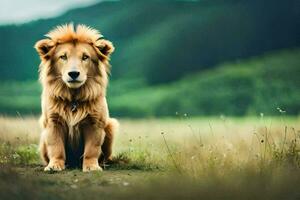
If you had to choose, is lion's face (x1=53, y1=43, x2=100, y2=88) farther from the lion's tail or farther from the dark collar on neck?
the lion's tail

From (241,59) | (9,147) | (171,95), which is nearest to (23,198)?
(9,147)

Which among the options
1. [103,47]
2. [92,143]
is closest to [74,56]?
[103,47]

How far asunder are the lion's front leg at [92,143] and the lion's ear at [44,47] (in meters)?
0.79

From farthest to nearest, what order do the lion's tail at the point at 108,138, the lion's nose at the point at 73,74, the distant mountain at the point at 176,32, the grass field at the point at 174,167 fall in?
the distant mountain at the point at 176,32 < the lion's tail at the point at 108,138 < the lion's nose at the point at 73,74 < the grass field at the point at 174,167

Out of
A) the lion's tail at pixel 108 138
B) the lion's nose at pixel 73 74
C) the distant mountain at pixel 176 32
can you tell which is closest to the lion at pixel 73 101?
the lion's nose at pixel 73 74

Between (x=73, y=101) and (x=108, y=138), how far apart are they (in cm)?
61

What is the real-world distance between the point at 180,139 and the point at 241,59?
3204mm

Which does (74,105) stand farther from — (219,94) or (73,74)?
(219,94)

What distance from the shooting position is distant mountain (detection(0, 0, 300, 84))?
33.7 feet

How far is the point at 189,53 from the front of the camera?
1228cm

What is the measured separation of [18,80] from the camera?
10344 millimetres

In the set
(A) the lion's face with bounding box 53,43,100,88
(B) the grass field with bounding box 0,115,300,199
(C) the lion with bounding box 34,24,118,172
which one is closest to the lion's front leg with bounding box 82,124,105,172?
(C) the lion with bounding box 34,24,118,172

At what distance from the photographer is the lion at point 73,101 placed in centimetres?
803

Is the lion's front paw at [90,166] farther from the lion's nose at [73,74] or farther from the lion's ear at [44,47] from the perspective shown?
the lion's ear at [44,47]
